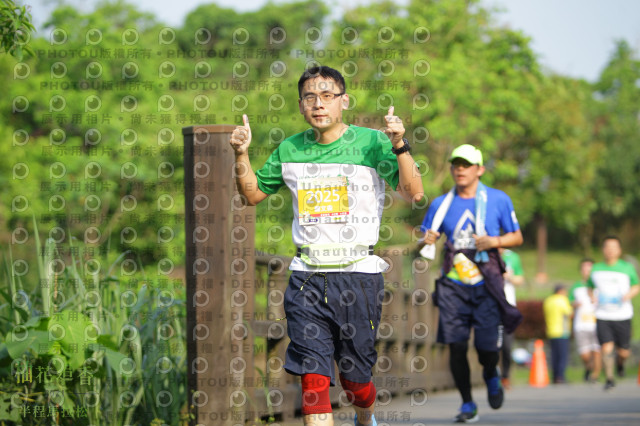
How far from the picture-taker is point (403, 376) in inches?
405

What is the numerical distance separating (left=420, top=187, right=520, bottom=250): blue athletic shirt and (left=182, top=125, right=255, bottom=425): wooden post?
242cm

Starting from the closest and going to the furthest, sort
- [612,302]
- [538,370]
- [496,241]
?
[496,241], [612,302], [538,370]

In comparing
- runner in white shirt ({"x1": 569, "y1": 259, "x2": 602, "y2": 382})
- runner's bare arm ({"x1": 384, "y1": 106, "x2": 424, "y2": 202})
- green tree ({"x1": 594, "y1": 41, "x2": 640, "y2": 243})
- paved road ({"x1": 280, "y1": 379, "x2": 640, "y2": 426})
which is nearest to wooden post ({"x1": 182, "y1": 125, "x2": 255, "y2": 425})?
runner's bare arm ({"x1": 384, "y1": 106, "x2": 424, "y2": 202})

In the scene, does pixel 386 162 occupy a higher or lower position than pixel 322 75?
lower

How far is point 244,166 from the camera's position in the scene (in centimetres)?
468

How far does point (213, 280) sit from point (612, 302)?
9392 millimetres

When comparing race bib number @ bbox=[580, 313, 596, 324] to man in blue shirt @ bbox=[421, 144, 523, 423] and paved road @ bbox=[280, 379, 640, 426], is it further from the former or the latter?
man in blue shirt @ bbox=[421, 144, 523, 423]

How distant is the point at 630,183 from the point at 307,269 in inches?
2366

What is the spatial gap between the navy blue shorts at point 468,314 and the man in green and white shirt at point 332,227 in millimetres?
2760

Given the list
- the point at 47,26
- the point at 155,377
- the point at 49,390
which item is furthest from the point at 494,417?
the point at 47,26

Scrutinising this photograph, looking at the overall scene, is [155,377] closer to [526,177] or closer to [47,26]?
[47,26]

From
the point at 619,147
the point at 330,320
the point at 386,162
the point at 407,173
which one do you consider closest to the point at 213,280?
the point at 330,320

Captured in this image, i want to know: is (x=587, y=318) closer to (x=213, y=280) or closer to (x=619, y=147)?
(x=213, y=280)

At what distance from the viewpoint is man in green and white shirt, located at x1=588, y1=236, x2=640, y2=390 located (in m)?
13.3
